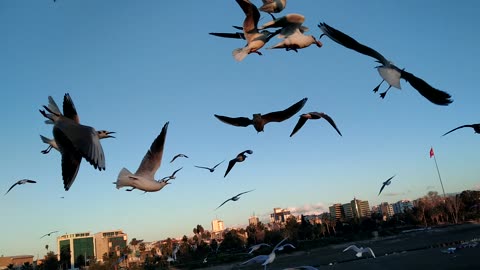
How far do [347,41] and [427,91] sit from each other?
2.34 ft

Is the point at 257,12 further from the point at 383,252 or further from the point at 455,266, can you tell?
the point at 383,252

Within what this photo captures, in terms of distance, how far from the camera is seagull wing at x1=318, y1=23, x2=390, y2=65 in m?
2.98

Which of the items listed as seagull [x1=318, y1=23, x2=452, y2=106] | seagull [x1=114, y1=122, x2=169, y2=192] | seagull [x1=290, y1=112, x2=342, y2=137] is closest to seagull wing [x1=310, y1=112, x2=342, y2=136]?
seagull [x1=290, y1=112, x2=342, y2=137]

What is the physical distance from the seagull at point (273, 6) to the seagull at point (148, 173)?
2.07 meters

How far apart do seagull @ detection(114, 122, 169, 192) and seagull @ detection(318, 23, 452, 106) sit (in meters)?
2.34

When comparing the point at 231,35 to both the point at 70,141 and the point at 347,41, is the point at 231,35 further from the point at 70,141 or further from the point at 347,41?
the point at 70,141

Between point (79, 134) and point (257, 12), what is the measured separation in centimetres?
174

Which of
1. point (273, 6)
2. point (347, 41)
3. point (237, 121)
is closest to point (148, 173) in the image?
point (237, 121)

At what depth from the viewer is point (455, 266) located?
3303cm

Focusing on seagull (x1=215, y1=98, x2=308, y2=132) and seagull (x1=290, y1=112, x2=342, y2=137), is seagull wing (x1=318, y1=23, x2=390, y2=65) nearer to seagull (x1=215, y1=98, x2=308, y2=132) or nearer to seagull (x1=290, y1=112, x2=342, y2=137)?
seagull (x1=290, y1=112, x2=342, y2=137)

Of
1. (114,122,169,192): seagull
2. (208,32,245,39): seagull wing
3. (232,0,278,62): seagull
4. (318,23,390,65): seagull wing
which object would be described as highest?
(208,32,245,39): seagull wing

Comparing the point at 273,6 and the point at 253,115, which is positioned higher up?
the point at 273,6

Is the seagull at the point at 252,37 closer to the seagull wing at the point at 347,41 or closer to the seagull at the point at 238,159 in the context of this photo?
the seagull wing at the point at 347,41

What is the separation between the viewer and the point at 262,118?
12.7 ft
